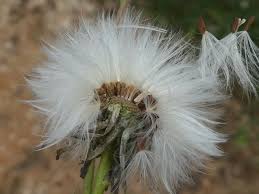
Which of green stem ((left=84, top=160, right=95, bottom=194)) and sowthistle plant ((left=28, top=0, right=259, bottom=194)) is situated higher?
sowthistle plant ((left=28, top=0, right=259, bottom=194))

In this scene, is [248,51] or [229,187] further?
[229,187]

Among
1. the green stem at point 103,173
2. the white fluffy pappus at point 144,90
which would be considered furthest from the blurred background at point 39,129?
the green stem at point 103,173

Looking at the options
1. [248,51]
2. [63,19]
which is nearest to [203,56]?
[248,51]

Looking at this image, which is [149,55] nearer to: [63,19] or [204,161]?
[204,161]

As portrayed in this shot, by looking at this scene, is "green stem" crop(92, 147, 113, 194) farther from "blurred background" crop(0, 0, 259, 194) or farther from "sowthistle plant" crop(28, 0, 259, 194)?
"blurred background" crop(0, 0, 259, 194)

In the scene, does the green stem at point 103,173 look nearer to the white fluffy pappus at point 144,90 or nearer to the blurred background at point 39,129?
the white fluffy pappus at point 144,90

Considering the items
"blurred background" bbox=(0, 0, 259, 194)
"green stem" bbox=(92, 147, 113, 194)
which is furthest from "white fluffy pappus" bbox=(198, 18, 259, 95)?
"blurred background" bbox=(0, 0, 259, 194)
